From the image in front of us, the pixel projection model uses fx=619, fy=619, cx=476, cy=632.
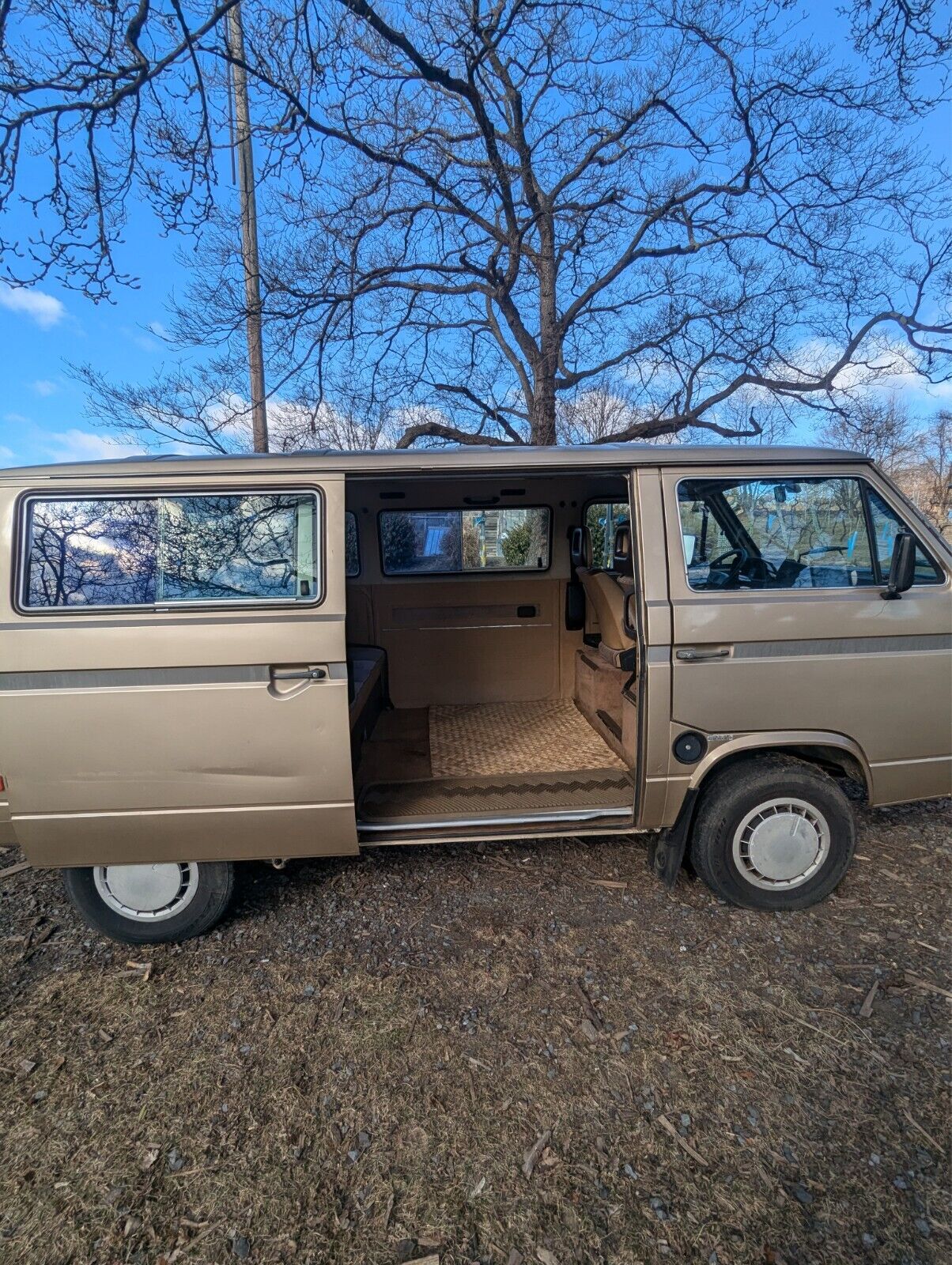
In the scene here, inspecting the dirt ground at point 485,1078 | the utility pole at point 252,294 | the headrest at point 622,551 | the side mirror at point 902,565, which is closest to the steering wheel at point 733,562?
the side mirror at point 902,565

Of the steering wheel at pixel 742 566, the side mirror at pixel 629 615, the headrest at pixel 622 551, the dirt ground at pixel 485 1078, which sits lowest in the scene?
the dirt ground at pixel 485 1078

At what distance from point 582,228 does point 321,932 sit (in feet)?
31.9

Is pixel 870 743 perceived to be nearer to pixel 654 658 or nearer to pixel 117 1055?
pixel 654 658

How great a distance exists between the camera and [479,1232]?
1818mm

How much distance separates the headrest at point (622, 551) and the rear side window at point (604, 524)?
4.2 inches

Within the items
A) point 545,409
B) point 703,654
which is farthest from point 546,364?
point 703,654

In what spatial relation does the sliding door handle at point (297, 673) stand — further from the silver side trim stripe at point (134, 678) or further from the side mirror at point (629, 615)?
the side mirror at point (629, 615)

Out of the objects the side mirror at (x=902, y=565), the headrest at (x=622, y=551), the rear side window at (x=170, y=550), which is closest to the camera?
the rear side window at (x=170, y=550)

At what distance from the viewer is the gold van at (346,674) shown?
8.87ft

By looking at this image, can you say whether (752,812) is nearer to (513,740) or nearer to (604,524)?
(513,740)

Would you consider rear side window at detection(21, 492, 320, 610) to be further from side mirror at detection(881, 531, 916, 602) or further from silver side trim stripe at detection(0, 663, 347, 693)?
side mirror at detection(881, 531, 916, 602)

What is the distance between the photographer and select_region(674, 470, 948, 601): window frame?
2.97 m

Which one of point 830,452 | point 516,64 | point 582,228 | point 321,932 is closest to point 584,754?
point 321,932

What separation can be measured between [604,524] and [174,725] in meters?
4.33
